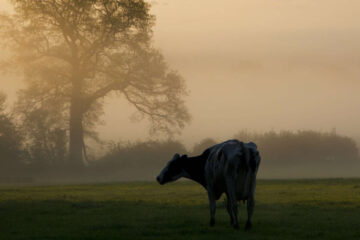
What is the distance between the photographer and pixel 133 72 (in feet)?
171

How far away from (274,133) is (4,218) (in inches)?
1474

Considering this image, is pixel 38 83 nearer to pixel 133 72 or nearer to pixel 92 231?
pixel 133 72

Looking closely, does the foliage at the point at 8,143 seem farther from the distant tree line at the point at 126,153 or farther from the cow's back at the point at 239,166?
the cow's back at the point at 239,166

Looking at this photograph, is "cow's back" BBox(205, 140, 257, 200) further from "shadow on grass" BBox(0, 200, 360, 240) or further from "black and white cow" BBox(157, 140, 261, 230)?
"shadow on grass" BBox(0, 200, 360, 240)

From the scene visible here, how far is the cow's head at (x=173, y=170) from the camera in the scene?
1775 centimetres

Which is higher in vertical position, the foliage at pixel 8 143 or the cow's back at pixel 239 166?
the foliage at pixel 8 143

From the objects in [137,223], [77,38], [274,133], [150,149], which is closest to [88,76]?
[77,38]

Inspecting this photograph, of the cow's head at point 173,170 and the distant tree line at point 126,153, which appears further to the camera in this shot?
the distant tree line at point 126,153

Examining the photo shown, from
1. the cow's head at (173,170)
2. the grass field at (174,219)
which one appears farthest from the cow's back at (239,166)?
the cow's head at (173,170)

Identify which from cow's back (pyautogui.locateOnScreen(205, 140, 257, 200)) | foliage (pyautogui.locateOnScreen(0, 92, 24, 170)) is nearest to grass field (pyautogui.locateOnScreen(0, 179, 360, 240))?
cow's back (pyautogui.locateOnScreen(205, 140, 257, 200))

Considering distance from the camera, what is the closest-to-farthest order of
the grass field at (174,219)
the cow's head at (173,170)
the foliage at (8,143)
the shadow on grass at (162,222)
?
the shadow on grass at (162,222)
the grass field at (174,219)
the cow's head at (173,170)
the foliage at (8,143)

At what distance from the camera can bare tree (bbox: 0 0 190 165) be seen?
50.5 meters

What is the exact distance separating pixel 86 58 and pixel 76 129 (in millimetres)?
6101

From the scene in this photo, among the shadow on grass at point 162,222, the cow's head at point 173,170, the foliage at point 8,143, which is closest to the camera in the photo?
the shadow on grass at point 162,222
